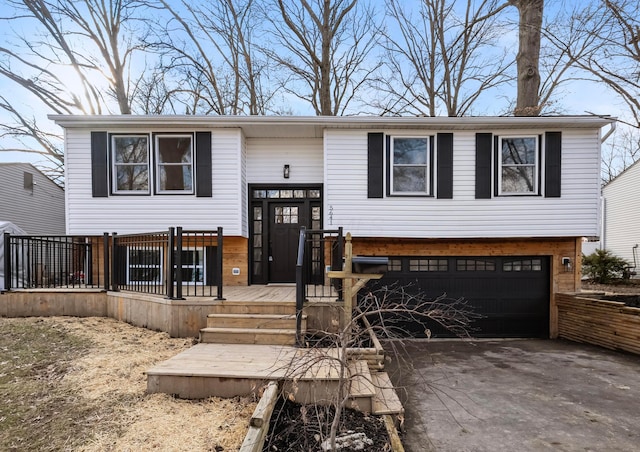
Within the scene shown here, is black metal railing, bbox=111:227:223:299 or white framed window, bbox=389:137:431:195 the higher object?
white framed window, bbox=389:137:431:195

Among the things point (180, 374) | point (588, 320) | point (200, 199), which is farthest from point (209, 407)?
point (588, 320)

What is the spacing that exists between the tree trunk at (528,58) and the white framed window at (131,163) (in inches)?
421

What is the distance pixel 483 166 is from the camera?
23.5 ft

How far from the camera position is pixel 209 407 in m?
3.33

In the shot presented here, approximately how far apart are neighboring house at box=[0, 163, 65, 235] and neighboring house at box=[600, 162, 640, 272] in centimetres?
2763

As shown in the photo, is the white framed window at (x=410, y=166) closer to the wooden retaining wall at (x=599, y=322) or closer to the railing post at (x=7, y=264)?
the wooden retaining wall at (x=599, y=322)

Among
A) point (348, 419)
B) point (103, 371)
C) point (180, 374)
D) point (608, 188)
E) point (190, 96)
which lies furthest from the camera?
point (608, 188)

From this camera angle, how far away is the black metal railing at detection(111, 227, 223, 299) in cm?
533

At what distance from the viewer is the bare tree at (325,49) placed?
1273cm

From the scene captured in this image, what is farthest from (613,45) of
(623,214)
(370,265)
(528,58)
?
(623,214)

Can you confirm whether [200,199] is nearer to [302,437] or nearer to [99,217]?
[99,217]

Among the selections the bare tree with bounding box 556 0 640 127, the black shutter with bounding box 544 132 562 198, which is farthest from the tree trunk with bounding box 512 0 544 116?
the black shutter with bounding box 544 132 562 198

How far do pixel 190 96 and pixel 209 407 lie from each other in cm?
1465

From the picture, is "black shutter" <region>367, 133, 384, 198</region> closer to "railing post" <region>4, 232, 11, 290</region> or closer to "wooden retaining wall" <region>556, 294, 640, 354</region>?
"wooden retaining wall" <region>556, 294, 640, 354</region>
